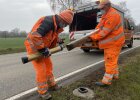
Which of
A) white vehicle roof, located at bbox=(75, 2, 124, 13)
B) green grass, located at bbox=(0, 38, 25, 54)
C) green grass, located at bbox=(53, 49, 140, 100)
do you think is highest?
white vehicle roof, located at bbox=(75, 2, 124, 13)

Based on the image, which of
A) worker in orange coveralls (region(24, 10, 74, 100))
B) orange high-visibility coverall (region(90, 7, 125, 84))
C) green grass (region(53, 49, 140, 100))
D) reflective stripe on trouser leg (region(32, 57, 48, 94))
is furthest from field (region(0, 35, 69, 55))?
reflective stripe on trouser leg (region(32, 57, 48, 94))

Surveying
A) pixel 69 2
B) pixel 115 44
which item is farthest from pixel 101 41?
pixel 69 2

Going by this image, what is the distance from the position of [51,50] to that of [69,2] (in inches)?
1253

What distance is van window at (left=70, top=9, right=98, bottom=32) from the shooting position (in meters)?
11.9

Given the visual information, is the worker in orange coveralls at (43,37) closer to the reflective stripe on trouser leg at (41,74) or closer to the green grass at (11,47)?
the reflective stripe on trouser leg at (41,74)

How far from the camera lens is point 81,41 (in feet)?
17.5

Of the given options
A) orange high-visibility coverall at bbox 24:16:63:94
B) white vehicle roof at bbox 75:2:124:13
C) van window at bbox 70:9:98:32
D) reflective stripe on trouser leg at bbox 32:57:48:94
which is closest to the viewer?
orange high-visibility coverall at bbox 24:16:63:94

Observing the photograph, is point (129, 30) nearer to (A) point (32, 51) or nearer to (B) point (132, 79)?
(B) point (132, 79)

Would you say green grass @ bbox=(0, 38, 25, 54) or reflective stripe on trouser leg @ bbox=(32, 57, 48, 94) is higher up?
reflective stripe on trouser leg @ bbox=(32, 57, 48, 94)

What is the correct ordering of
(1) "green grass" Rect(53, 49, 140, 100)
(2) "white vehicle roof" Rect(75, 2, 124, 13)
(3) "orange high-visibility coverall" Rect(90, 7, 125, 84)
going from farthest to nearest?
(2) "white vehicle roof" Rect(75, 2, 124, 13), (3) "orange high-visibility coverall" Rect(90, 7, 125, 84), (1) "green grass" Rect(53, 49, 140, 100)

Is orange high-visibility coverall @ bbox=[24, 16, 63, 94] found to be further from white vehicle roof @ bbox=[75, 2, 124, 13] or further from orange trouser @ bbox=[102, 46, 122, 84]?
white vehicle roof @ bbox=[75, 2, 124, 13]

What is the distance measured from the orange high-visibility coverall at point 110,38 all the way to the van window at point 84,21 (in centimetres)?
656

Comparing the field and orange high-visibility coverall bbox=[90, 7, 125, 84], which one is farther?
the field

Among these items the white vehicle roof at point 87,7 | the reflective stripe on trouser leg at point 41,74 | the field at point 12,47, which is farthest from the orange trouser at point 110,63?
the white vehicle roof at point 87,7
